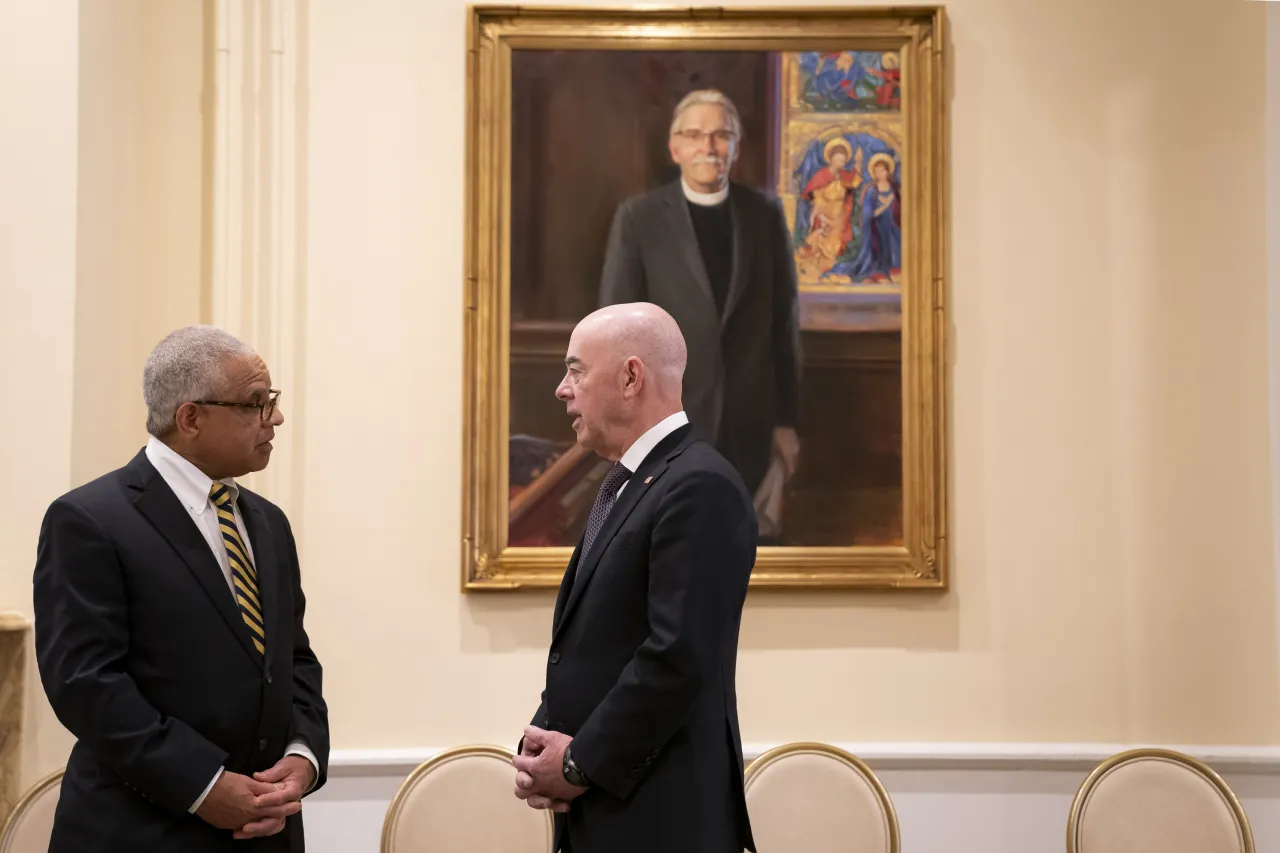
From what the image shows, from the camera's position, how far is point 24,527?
147 inches

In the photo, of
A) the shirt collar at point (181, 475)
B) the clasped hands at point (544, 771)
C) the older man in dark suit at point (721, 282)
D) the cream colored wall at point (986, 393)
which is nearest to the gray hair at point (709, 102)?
the older man in dark suit at point (721, 282)

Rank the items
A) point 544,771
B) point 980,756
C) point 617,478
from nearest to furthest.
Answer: point 544,771 < point 617,478 < point 980,756

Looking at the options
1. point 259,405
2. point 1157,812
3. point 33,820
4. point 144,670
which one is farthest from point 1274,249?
point 33,820

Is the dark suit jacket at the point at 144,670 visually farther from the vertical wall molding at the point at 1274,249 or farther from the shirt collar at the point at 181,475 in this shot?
the vertical wall molding at the point at 1274,249

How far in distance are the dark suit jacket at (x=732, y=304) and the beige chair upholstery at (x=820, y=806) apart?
102 cm

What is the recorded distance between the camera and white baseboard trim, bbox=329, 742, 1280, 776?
162 inches

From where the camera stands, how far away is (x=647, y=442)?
266cm

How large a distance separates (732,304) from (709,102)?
2.53 ft

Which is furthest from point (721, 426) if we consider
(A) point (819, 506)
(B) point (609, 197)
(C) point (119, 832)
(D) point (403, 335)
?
(C) point (119, 832)

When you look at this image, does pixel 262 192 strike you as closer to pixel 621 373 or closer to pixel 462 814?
pixel 621 373

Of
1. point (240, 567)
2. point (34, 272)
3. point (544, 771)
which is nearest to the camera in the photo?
point (544, 771)

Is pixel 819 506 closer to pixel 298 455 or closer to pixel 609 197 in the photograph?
pixel 609 197

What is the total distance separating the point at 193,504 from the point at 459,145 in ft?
7.14

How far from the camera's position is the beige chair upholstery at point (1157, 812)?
369cm
